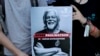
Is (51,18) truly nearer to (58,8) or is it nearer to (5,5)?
(58,8)

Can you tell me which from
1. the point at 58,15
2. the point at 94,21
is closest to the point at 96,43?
the point at 94,21

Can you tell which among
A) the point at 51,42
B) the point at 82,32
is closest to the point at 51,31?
the point at 51,42

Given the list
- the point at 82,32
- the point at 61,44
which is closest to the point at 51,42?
the point at 61,44

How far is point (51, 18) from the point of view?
2562 mm

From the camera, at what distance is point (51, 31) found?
256cm

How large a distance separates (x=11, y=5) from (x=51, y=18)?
0.29 metres

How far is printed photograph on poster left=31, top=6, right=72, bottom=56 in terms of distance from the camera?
2.54 m

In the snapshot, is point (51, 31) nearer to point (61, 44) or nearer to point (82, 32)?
point (61, 44)

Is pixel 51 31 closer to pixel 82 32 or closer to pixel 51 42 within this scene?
pixel 51 42

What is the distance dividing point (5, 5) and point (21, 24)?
17 centimetres

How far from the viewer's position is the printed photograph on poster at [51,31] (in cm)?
254

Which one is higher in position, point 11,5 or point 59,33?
point 11,5

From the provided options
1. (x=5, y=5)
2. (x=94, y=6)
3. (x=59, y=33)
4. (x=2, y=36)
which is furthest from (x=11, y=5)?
(x=94, y=6)

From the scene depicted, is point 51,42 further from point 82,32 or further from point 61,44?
point 82,32
